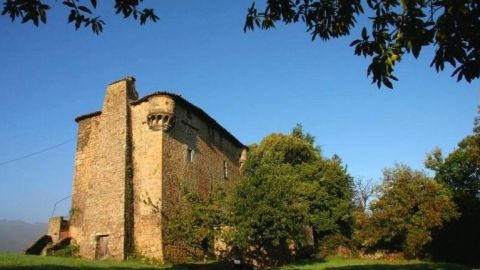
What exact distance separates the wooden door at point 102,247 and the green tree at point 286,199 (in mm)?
7746

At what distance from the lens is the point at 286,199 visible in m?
27.8

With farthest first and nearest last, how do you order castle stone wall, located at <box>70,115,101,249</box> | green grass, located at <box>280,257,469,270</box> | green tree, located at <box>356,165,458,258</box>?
1. green tree, located at <box>356,165,458,258</box>
2. castle stone wall, located at <box>70,115,101,249</box>
3. green grass, located at <box>280,257,469,270</box>

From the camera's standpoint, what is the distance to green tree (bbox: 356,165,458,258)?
104 ft

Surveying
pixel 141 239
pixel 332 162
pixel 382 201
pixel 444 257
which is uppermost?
pixel 332 162

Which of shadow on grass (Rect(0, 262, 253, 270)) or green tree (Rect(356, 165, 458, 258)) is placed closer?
shadow on grass (Rect(0, 262, 253, 270))

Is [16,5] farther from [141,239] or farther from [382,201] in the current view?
[382,201]

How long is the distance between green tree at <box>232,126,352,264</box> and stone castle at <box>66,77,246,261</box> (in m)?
4.57

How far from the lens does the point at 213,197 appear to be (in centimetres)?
2848

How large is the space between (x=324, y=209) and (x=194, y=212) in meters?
17.7

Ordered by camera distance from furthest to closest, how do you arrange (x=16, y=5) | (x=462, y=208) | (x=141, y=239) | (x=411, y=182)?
(x=462, y=208) → (x=411, y=182) → (x=141, y=239) → (x=16, y=5)

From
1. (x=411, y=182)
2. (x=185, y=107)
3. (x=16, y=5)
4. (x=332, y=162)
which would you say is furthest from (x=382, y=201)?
(x=16, y=5)

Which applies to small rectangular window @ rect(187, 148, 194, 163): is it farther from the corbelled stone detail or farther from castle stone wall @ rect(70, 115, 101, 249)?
castle stone wall @ rect(70, 115, 101, 249)

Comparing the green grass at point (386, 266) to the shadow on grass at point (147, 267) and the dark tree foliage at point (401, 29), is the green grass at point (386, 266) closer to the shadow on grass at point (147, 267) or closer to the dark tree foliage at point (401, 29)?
the shadow on grass at point (147, 267)

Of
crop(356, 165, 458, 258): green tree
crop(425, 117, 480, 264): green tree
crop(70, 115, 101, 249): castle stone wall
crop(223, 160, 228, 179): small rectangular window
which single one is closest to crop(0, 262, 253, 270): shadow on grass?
crop(70, 115, 101, 249): castle stone wall
